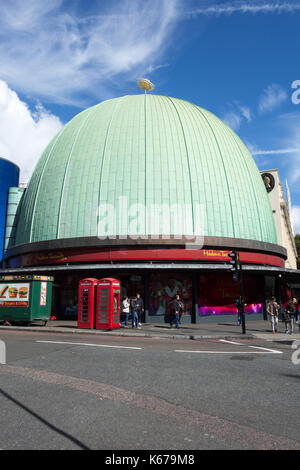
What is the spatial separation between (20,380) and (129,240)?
18383 mm

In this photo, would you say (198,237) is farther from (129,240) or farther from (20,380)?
(20,380)

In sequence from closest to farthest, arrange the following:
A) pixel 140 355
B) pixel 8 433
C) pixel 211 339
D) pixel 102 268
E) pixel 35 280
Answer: pixel 8 433 → pixel 140 355 → pixel 211 339 → pixel 35 280 → pixel 102 268

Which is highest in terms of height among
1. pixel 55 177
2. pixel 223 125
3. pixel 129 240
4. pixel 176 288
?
pixel 223 125

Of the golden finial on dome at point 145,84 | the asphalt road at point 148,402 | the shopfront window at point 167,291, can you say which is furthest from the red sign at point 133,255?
the golden finial on dome at point 145,84

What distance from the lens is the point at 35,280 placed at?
72.1ft

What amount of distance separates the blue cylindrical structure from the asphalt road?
3098 cm

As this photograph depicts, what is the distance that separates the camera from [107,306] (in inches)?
795

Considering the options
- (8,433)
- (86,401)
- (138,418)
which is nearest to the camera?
(8,433)

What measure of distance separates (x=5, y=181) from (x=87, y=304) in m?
26.2

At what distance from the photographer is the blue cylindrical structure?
3844cm

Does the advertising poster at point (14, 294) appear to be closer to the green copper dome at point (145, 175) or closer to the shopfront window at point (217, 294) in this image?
the green copper dome at point (145, 175)

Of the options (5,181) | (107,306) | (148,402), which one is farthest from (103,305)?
(5,181)

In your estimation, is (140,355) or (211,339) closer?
(140,355)

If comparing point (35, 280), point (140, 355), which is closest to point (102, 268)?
point (35, 280)
